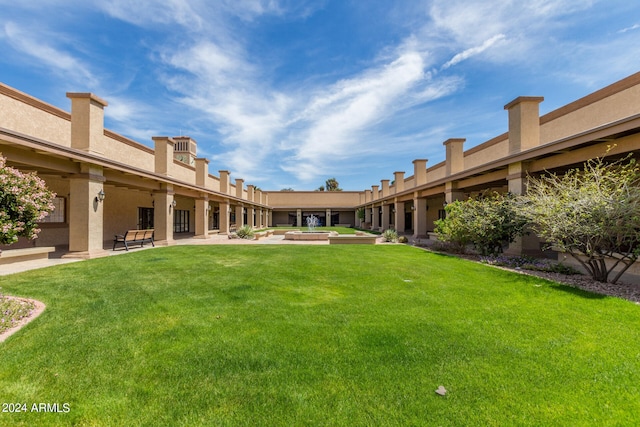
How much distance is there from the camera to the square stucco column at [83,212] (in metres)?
10.5

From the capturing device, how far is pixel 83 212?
34.8 ft

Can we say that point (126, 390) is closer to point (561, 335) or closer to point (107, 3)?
point (561, 335)

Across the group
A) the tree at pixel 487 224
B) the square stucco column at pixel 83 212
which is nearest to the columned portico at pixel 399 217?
the tree at pixel 487 224

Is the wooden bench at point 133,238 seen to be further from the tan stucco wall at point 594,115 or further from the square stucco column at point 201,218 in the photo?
the tan stucco wall at point 594,115

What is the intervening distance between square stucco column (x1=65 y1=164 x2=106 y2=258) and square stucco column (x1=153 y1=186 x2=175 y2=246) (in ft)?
14.7

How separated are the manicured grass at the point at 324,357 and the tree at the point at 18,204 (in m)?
1.40

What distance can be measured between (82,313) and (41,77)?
464 inches

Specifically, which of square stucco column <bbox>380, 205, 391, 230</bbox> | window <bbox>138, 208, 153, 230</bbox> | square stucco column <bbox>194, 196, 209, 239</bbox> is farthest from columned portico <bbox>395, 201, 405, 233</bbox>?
window <bbox>138, 208, 153, 230</bbox>

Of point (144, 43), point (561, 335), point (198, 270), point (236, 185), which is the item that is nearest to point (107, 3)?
point (144, 43)

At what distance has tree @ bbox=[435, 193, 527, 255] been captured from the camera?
10.0m

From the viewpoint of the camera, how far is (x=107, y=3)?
8594mm

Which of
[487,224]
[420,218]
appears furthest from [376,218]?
[487,224]

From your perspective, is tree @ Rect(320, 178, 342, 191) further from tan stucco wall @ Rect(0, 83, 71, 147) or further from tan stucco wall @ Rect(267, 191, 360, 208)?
tan stucco wall @ Rect(0, 83, 71, 147)

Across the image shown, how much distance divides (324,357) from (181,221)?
2595cm
